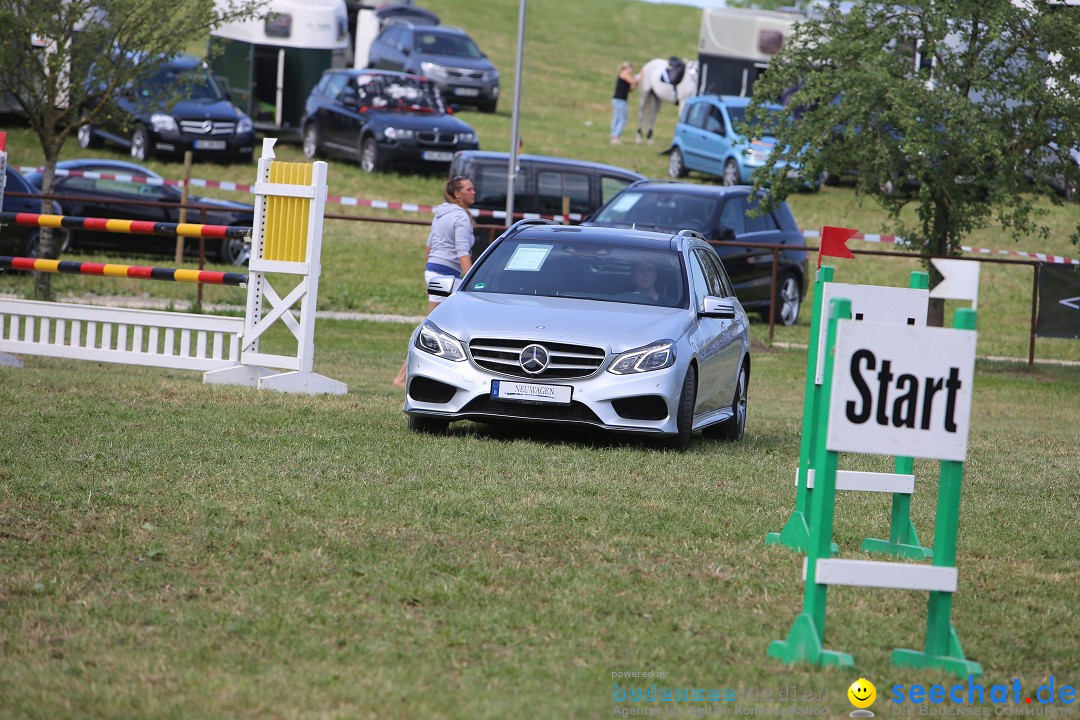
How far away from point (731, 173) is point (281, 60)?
34.9ft

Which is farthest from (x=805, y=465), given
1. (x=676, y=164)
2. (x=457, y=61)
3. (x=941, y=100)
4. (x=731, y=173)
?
(x=457, y=61)

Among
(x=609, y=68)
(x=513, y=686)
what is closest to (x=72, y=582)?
(x=513, y=686)

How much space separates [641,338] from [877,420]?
184 inches

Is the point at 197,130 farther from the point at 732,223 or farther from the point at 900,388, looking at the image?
the point at 900,388

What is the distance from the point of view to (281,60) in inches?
1254

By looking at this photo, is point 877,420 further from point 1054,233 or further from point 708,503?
point 1054,233

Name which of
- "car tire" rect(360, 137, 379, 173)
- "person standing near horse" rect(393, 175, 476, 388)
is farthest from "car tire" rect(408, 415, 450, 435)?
"car tire" rect(360, 137, 379, 173)

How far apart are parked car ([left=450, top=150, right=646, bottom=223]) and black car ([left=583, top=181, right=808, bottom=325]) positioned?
6.98 feet

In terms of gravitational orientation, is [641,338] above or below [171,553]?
above

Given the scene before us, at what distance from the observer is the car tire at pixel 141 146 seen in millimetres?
27656

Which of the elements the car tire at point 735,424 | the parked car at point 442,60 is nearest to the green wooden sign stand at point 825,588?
the car tire at point 735,424

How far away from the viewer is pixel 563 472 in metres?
8.16

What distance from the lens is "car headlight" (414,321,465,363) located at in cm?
941

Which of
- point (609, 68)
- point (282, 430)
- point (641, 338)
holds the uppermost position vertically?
point (609, 68)
